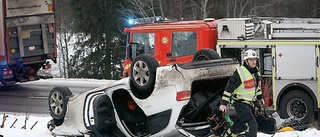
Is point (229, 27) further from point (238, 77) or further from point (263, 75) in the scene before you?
point (238, 77)

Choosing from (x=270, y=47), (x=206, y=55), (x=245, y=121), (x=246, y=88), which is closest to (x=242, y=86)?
(x=246, y=88)

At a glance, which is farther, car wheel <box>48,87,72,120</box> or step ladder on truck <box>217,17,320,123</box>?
step ladder on truck <box>217,17,320,123</box>

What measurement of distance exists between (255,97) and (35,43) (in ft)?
40.1

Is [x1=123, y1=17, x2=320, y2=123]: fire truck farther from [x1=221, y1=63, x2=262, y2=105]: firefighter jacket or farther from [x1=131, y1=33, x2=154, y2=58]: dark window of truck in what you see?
[x1=221, y1=63, x2=262, y2=105]: firefighter jacket

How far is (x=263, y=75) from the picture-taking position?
41.8 feet

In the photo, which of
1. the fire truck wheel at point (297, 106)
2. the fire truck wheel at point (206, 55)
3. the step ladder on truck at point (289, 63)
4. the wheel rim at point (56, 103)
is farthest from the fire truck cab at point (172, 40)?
the wheel rim at point (56, 103)

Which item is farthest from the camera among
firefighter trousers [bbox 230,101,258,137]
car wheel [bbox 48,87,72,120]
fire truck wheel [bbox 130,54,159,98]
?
car wheel [bbox 48,87,72,120]

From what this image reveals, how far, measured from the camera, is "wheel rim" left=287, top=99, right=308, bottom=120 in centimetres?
1209

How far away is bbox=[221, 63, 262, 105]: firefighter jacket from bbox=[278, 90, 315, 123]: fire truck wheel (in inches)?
151

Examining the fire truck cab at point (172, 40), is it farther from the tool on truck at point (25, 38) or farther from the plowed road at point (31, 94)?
the tool on truck at point (25, 38)

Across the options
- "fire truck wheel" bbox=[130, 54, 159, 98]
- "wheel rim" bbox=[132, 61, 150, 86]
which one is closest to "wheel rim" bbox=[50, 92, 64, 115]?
"fire truck wheel" bbox=[130, 54, 159, 98]

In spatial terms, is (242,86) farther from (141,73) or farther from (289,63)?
(289,63)

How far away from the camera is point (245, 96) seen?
26.9 ft

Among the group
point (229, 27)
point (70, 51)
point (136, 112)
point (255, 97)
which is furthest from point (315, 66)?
point (70, 51)
